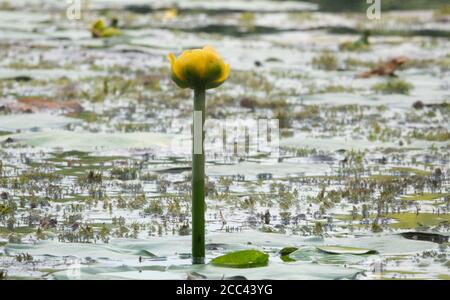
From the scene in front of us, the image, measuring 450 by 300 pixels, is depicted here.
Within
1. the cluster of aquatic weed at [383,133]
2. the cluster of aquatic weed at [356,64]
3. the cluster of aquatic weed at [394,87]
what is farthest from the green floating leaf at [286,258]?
the cluster of aquatic weed at [356,64]

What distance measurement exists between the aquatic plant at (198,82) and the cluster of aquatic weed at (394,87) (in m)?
7.08

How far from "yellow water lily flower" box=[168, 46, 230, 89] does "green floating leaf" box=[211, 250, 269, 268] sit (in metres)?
0.69

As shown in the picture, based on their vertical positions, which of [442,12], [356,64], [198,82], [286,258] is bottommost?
[286,258]

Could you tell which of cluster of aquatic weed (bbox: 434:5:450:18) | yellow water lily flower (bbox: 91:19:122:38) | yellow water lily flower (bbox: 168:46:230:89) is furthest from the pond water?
cluster of aquatic weed (bbox: 434:5:450:18)

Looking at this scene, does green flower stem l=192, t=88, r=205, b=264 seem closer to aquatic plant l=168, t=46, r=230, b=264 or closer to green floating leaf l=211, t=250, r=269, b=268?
aquatic plant l=168, t=46, r=230, b=264

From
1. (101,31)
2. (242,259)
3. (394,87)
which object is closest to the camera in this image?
(242,259)

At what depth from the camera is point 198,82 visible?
16.3 feet

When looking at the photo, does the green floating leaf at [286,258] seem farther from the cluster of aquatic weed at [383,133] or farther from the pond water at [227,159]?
the cluster of aquatic weed at [383,133]

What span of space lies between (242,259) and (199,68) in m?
0.78

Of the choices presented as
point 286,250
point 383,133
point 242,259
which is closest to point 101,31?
point 383,133

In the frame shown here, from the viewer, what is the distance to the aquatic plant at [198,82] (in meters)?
4.93

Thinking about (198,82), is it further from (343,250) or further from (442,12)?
(442,12)
